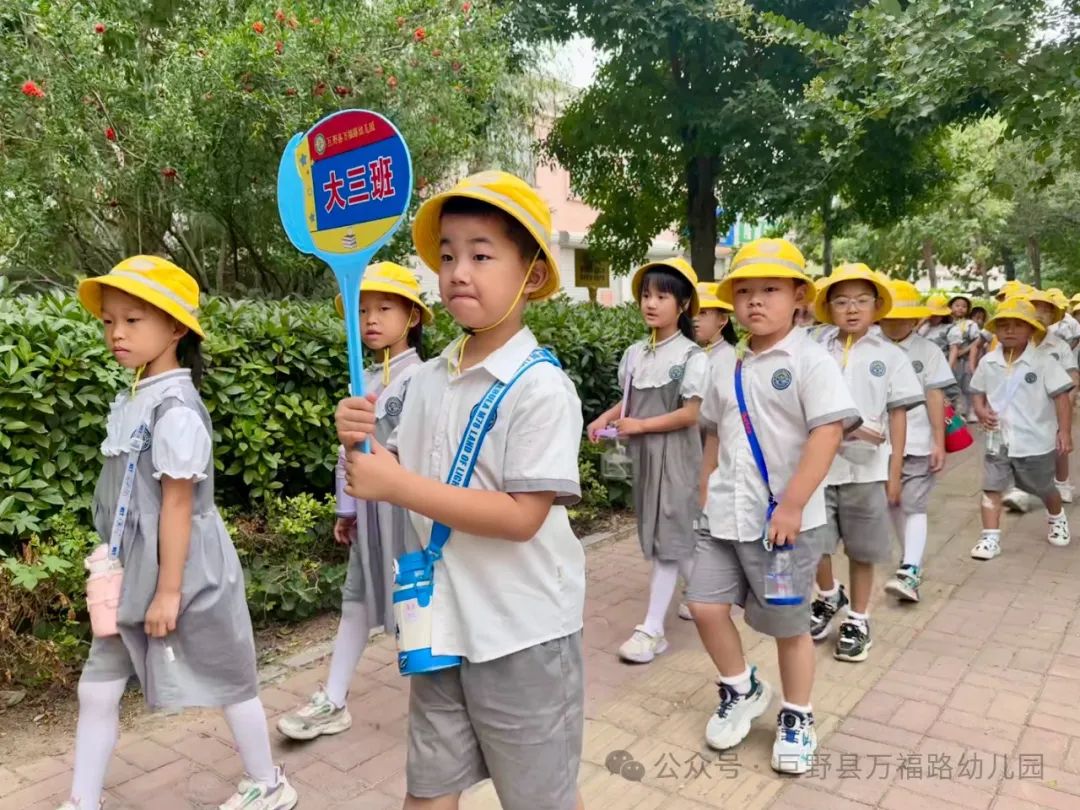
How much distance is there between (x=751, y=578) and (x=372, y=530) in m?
1.36

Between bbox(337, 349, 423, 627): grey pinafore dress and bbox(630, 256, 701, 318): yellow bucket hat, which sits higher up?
bbox(630, 256, 701, 318): yellow bucket hat

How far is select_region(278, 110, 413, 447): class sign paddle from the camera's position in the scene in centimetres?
165

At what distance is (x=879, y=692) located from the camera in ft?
11.3

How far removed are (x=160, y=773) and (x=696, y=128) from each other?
9680 mm

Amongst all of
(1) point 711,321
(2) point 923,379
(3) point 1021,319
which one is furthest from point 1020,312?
(1) point 711,321

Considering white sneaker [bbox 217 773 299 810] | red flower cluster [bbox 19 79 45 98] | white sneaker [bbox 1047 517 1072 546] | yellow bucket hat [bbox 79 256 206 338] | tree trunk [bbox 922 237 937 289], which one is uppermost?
tree trunk [bbox 922 237 937 289]

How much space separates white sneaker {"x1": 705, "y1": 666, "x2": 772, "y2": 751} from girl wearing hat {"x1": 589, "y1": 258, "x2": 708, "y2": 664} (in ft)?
2.43

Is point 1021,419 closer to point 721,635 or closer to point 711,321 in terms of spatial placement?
point 711,321

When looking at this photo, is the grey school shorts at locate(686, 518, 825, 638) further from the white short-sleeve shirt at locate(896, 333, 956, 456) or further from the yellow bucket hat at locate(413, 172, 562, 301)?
the white short-sleeve shirt at locate(896, 333, 956, 456)

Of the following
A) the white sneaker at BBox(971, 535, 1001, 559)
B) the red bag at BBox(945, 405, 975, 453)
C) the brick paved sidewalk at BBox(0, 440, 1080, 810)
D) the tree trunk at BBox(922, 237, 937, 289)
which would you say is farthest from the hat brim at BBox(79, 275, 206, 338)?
the tree trunk at BBox(922, 237, 937, 289)

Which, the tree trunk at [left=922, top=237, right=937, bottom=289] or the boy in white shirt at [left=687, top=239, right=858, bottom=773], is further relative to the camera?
the tree trunk at [left=922, top=237, right=937, bottom=289]

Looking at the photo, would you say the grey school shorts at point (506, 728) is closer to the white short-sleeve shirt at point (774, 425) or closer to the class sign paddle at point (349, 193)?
the class sign paddle at point (349, 193)

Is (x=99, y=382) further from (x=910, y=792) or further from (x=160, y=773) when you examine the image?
(x=910, y=792)

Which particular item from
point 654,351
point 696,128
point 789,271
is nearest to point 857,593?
point 654,351
